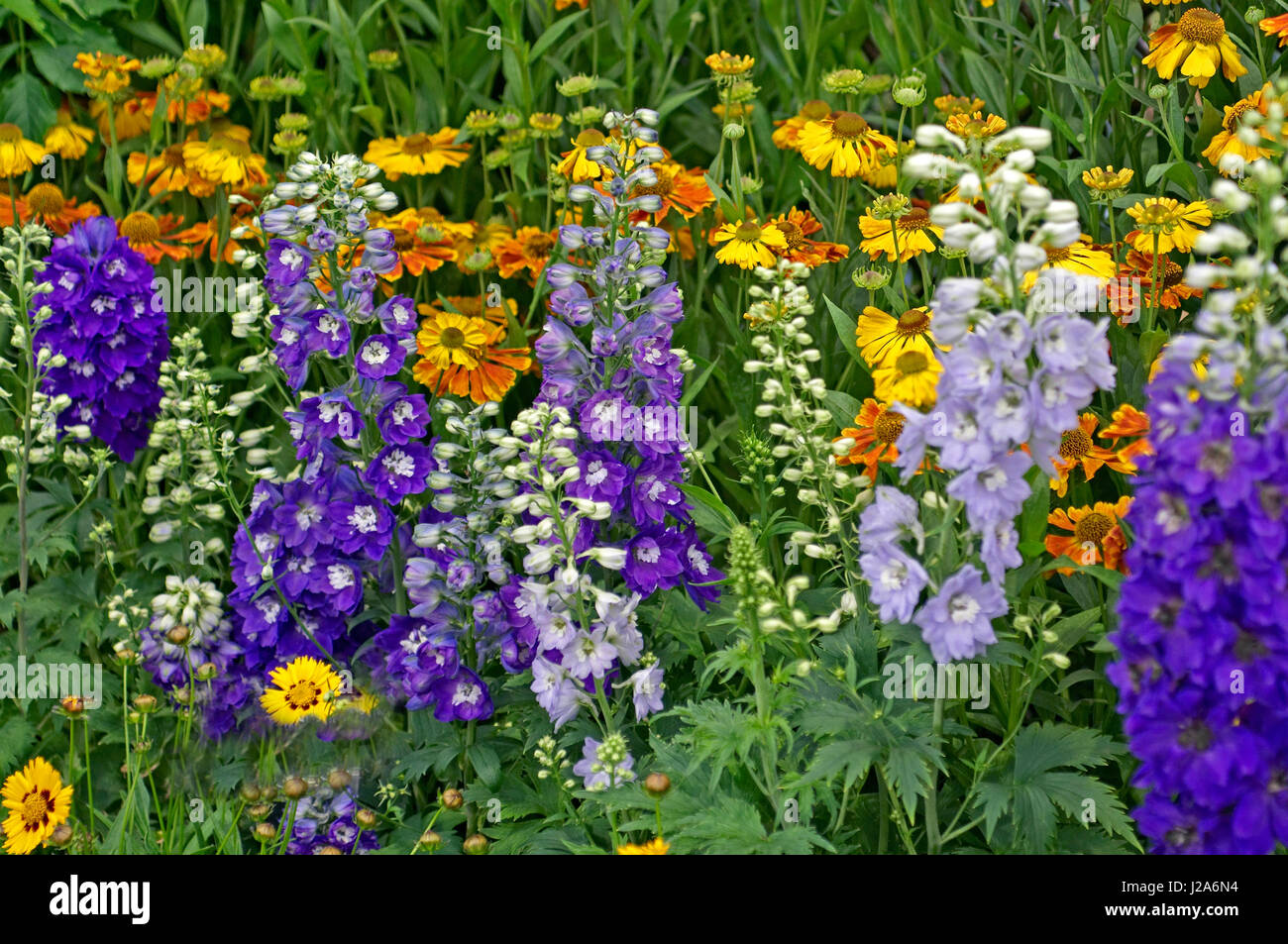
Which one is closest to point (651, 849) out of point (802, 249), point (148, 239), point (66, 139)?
point (802, 249)

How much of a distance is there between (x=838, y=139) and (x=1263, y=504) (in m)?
1.91

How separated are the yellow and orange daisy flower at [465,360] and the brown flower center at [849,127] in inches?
38.1

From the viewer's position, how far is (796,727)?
2.78 m

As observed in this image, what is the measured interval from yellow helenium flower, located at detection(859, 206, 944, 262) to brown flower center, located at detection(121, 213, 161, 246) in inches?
79.7

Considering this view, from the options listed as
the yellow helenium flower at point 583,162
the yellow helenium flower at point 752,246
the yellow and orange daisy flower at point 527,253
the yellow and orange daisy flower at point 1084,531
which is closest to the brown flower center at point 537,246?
the yellow and orange daisy flower at point 527,253

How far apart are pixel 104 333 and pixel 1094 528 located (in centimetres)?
247

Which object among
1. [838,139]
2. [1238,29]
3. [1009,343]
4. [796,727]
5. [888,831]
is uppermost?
[1238,29]

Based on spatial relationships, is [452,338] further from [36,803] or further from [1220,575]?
[1220,575]

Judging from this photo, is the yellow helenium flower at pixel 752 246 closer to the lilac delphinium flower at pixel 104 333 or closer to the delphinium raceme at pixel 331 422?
the delphinium raceme at pixel 331 422

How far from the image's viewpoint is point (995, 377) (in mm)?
1936
